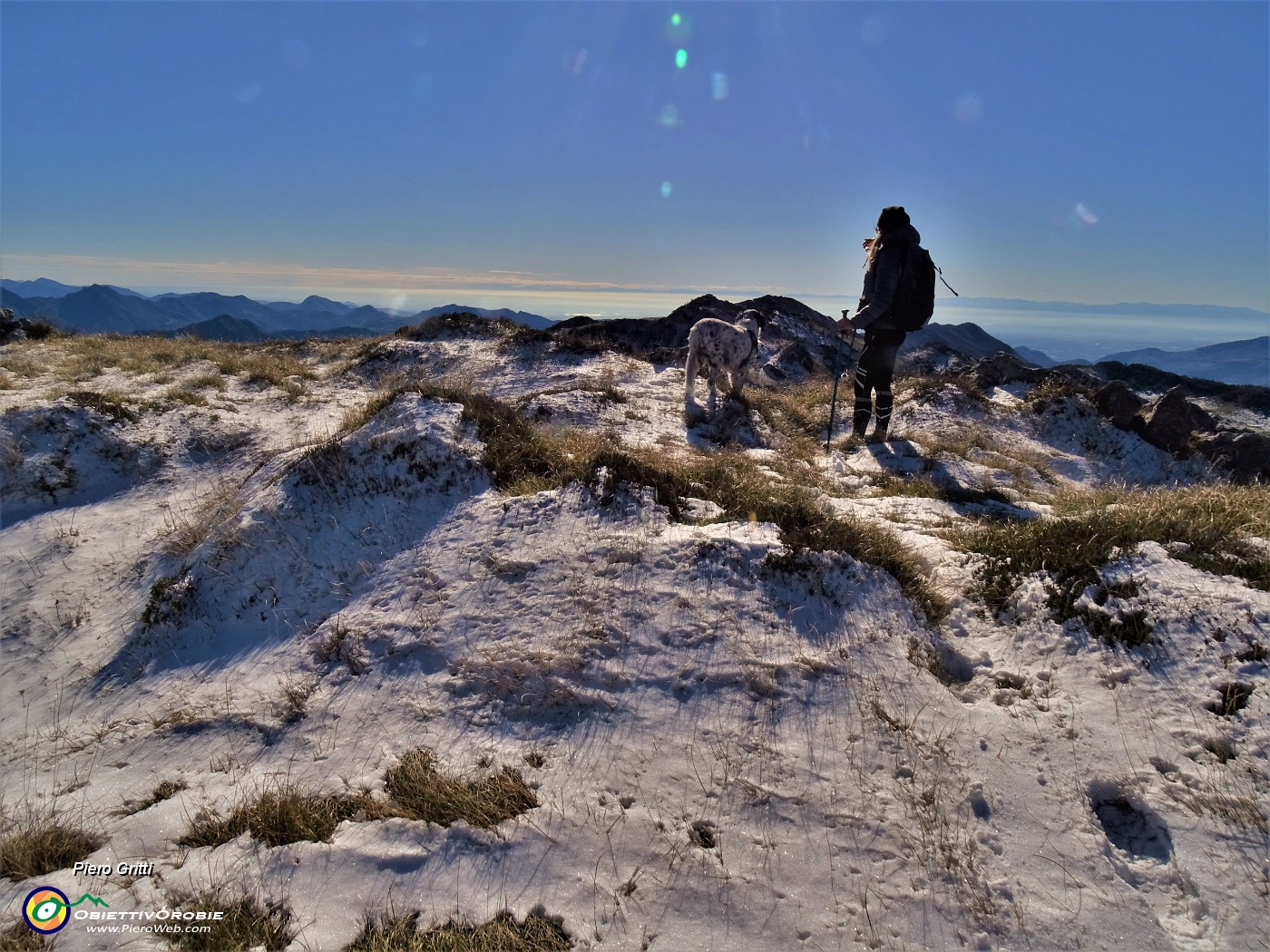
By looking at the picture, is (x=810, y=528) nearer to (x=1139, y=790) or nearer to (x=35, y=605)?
(x=1139, y=790)

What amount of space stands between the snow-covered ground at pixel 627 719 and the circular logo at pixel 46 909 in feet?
0.22

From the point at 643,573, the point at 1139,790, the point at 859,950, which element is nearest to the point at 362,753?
the point at 643,573

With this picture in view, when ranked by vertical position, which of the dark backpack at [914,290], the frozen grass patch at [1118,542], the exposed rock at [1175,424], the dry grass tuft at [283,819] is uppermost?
the dark backpack at [914,290]

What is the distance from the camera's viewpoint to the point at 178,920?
2.98m

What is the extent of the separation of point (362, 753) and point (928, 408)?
561 inches

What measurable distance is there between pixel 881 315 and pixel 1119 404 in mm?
7850

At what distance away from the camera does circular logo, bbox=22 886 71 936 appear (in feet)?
9.72

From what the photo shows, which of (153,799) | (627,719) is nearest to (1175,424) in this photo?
(627,719)

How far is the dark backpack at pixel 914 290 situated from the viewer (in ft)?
34.2

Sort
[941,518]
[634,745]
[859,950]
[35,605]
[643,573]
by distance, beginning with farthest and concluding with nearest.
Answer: [941,518] → [35,605] → [643,573] → [634,745] → [859,950]

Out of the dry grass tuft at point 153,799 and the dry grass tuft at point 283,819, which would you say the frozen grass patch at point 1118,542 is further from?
the dry grass tuft at point 153,799

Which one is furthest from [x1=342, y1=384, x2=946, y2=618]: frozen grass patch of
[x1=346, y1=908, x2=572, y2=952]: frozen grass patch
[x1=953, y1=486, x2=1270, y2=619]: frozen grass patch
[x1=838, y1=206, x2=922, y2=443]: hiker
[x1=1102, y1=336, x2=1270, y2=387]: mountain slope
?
[x1=1102, y1=336, x2=1270, y2=387]: mountain slope

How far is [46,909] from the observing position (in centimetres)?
306

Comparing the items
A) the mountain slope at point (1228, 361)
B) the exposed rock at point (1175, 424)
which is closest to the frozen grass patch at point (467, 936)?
the exposed rock at point (1175, 424)
